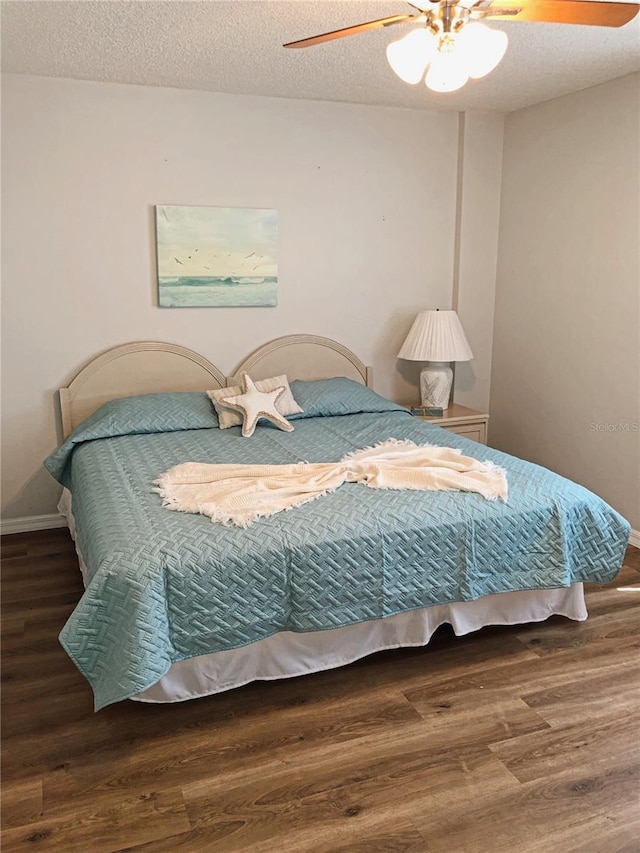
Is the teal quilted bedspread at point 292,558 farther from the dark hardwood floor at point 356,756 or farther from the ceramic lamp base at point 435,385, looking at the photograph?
the ceramic lamp base at point 435,385

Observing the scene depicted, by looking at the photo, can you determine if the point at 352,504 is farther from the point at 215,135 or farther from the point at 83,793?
the point at 215,135

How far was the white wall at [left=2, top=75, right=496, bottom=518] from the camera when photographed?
360cm

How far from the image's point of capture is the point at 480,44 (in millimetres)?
1857

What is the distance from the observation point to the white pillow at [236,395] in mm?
3625

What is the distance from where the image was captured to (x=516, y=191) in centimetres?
436

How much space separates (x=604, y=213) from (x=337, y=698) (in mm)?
2805

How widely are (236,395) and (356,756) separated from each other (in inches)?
80.6

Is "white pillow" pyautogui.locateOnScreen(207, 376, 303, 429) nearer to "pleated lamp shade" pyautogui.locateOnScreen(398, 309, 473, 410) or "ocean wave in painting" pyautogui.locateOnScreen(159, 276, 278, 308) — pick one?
"ocean wave in painting" pyautogui.locateOnScreen(159, 276, 278, 308)

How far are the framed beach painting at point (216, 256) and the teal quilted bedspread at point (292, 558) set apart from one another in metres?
1.19

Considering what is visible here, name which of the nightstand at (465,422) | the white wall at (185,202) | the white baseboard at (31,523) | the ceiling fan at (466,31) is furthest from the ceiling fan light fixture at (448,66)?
the white baseboard at (31,523)

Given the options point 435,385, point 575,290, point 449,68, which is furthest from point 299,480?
point 575,290

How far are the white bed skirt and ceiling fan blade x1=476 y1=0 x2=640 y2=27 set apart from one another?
1903 millimetres

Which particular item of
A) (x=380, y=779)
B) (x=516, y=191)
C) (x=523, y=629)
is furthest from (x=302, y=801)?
(x=516, y=191)

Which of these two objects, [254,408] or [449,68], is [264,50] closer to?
[449,68]
